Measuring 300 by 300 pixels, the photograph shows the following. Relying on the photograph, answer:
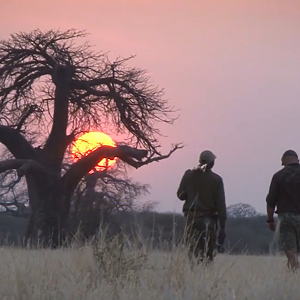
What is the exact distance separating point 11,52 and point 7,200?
12.0 meters

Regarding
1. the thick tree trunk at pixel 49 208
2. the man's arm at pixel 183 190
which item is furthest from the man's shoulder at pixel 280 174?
the thick tree trunk at pixel 49 208

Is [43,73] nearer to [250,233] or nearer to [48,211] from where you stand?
[48,211]

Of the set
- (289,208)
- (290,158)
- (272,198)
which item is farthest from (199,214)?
(290,158)

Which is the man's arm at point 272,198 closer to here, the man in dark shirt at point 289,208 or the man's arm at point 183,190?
the man in dark shirt at point 289,208

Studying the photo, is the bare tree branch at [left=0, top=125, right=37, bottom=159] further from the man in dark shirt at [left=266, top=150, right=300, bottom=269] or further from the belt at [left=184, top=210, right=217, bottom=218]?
the man in dark shirt at [left=266, top=150, right=300, bottom=269]

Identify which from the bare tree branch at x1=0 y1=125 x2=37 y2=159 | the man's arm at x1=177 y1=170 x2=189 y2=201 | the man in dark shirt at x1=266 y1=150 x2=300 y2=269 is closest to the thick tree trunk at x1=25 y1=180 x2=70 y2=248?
the bare tree branch at x1=0 y1=125 x2=37 y2=159

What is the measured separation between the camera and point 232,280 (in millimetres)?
6094

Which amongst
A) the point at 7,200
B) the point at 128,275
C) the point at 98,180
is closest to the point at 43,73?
the point at 98,180

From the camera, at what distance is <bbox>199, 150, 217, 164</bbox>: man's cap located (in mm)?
8289

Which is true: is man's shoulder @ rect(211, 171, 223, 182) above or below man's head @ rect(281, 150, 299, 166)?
below

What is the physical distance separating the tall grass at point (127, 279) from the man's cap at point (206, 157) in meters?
1.62

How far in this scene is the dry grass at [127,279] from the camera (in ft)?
17.0

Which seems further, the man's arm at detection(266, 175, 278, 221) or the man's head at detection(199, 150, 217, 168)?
the man's head at detection(199, 150, 217, 168)

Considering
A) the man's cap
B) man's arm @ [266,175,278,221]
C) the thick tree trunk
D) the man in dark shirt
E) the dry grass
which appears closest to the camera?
the dry grass
